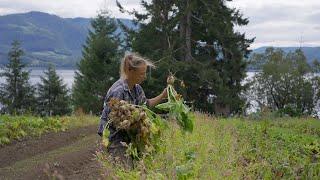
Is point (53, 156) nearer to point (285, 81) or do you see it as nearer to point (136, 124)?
point (136, 124)

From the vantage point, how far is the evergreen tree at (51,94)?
4838 centimetres

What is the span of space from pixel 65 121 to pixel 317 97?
54663 millimetres

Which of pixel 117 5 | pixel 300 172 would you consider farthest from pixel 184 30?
pixel 300 172

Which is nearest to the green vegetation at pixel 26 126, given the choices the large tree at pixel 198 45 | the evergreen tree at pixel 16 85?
the large tree at pixel 198 45

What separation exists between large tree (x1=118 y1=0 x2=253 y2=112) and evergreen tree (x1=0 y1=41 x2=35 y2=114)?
50.6 ft

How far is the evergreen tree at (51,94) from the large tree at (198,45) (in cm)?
1288

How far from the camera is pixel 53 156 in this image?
453 inches

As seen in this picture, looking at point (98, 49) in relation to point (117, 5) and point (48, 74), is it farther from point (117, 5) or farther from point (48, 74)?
point (48, 74)

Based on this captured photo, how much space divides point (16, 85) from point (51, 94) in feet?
11.5

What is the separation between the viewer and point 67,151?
1202 cm

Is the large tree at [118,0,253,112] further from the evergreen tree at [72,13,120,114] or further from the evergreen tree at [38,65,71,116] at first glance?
the evergreen tree at [38,65,71,116]

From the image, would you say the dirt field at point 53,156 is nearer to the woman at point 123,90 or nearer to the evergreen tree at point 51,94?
the woman at point 123,90

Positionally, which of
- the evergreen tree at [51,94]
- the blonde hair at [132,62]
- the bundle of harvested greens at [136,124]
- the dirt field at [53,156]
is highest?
the blonde hair at [132,62]

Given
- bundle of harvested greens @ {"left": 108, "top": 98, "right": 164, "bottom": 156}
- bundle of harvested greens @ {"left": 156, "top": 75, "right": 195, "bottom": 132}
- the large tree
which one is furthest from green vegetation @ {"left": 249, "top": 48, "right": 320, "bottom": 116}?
bundle of harvested greens @ {"left": 108, "top": 98, "right": 164, "bottom": 156}
